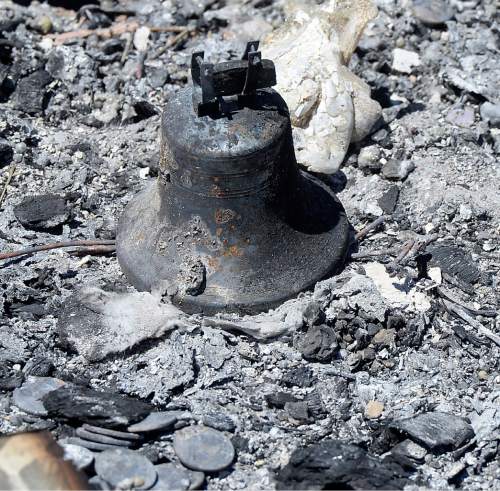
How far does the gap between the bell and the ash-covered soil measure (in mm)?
146

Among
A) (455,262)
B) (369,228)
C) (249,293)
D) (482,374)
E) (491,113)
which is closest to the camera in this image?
(482,374)

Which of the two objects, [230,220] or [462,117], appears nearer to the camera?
[230,220]

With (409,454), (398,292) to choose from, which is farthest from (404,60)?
(409,454)

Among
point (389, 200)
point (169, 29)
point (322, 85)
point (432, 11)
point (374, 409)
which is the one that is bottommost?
point (374, 409)

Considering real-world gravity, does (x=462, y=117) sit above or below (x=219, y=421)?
above

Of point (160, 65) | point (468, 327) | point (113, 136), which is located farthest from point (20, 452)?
point (160, 65)

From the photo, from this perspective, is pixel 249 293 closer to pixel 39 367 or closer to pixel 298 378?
pixel 298 378

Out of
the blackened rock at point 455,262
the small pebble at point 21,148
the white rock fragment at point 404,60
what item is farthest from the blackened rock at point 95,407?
the white rock fragment at point 404,60

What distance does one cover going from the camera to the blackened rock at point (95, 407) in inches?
154

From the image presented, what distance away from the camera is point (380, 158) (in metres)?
5.69

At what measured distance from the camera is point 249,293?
4.49m

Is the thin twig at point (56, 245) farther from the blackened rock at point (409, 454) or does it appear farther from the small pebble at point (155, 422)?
the blackened rock at point (409, 454)

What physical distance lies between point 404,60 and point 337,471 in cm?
361

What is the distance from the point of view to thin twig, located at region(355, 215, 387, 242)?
5.11m
